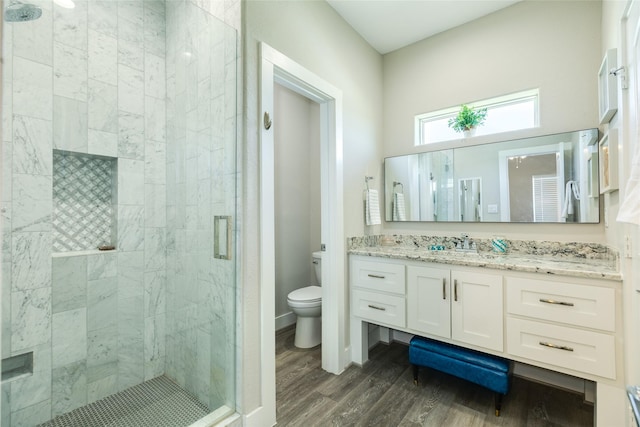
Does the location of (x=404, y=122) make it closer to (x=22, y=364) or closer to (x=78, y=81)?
(x=78, y=81)

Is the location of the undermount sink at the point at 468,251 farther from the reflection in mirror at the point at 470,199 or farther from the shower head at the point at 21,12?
the shower head at the point at 21,12

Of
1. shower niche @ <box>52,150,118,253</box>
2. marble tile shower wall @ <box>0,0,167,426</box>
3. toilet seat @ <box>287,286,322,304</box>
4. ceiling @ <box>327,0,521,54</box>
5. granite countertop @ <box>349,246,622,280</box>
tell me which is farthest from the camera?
toilet seat @ <box>287,286,322,304</box>

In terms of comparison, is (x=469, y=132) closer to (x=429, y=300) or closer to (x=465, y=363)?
(x=429, y=300)

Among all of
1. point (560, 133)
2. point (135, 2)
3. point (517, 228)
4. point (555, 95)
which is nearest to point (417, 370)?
point (517, 228)

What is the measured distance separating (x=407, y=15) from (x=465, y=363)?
8.42ft

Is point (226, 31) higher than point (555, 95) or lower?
higher

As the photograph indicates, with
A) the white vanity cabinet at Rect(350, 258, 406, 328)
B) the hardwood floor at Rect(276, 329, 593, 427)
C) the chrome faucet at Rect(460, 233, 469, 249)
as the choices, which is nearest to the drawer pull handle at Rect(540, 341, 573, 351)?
the hardwood floor at Rect(276, 329, 593, 427)

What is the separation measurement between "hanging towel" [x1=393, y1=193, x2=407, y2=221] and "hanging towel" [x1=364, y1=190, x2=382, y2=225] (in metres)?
0.21

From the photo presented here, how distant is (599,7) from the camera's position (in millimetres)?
1961

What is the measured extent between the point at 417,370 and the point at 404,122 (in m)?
2.07

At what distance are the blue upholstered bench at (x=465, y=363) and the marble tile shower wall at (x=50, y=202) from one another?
1887 millimetres

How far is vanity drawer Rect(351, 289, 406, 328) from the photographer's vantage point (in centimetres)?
215

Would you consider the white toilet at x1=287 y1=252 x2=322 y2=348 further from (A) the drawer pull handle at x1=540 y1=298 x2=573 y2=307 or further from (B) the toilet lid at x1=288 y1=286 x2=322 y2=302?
(A) the drawer pull handle at x1=540 y1=298 x2=573 y2=307

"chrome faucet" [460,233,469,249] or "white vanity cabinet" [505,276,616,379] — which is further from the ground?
"chrome faucet" [460,233,469,249]
